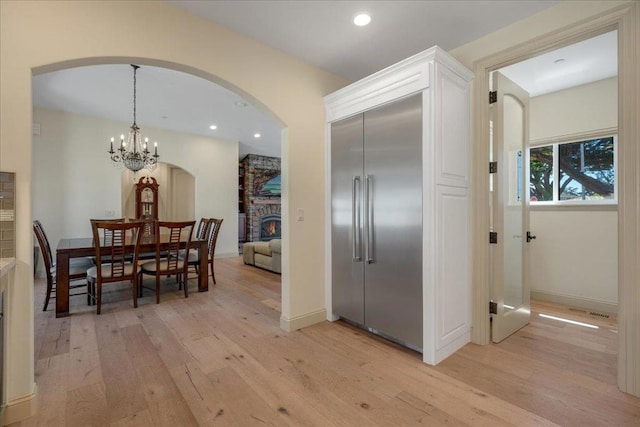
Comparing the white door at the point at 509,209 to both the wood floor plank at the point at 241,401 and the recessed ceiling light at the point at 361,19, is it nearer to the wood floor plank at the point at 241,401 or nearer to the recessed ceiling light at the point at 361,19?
the recessed ceiling light at the point at 361,19

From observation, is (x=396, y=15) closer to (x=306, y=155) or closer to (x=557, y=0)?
(x=557, y=0)

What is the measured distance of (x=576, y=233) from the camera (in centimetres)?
356

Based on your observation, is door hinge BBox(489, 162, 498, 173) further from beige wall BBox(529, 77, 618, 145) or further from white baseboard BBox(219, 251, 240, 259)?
white baseboard BBox(219, 251, 240, 259)

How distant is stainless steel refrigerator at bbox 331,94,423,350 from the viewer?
2.34 m

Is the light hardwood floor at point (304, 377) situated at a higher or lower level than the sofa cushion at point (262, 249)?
lower

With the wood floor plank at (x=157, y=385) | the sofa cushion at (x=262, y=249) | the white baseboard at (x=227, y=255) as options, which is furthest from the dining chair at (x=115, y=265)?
the white baseboard at (x=227, y=255)

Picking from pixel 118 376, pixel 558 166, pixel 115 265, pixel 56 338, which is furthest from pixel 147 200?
pixel 558 166

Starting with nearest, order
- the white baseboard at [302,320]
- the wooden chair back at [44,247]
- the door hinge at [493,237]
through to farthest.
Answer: the door hinge at [493,237]
the white baseboard at [302,320]
the wooden chair back at [44,247]

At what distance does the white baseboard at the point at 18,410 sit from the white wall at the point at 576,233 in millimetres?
5031

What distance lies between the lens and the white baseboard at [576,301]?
3330 mm

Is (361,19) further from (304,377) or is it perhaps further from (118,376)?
(118,376)

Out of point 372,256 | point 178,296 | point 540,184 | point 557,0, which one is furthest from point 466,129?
point 178,296

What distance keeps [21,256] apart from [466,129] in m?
3.31

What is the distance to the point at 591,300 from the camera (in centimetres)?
344
